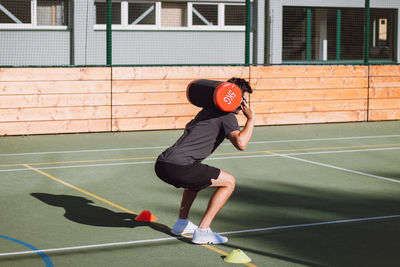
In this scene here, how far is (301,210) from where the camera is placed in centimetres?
782

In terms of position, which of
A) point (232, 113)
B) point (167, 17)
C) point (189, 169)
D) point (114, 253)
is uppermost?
point (167, 17)

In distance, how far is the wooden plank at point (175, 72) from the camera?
15.4 m

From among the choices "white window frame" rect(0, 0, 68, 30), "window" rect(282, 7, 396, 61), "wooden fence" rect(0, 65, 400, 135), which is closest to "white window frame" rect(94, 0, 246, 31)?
"white window frame" rect(0, 0, 68, 30)

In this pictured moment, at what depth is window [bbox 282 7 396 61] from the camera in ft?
78.3

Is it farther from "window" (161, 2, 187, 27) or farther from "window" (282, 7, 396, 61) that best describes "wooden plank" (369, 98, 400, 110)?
"window" (161, 2, 187, 27)

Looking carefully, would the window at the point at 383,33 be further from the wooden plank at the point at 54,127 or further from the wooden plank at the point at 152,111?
the wooden plank at the point at 54,127

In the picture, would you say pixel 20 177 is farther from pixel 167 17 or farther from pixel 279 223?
pixel 167 17

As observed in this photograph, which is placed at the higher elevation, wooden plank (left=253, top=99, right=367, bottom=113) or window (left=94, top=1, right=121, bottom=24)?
window (left=94, top=1, right=121, bottom=24)

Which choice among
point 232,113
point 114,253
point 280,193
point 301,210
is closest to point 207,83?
point 232,113

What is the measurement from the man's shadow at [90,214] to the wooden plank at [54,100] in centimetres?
626

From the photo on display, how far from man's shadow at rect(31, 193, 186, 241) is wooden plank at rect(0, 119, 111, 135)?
20.5 ft

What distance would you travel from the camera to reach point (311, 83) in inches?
664

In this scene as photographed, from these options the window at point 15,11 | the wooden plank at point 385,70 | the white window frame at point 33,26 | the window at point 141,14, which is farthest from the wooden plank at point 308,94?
the window at point 15,11

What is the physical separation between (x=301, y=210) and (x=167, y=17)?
15239 mm
